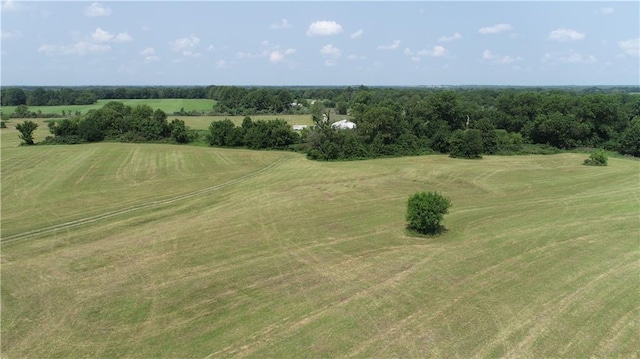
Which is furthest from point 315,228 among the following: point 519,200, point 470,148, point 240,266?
point 470,148

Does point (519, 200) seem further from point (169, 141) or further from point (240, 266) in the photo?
point (169, 141)

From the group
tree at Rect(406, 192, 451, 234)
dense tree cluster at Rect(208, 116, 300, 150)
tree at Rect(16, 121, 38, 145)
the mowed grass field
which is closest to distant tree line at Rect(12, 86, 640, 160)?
dense tree cluster at Rect(208, 116, 300, 150)

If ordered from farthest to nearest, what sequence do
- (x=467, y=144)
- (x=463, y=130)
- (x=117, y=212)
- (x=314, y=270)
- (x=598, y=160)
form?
(x=463, y=130) → (x=467, y=144) → (x=598, y=160) → (x=117, y=212) → (x=314, y=270)

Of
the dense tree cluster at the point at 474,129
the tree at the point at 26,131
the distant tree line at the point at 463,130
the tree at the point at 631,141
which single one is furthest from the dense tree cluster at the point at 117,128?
the tree at the point at 631,141

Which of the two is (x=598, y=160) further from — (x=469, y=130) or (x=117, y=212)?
(x=117, y=212)

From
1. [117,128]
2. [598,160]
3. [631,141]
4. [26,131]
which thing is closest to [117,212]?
[26,131]

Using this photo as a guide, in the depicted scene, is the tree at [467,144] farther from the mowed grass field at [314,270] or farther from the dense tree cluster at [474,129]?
the mowed grass field at [314,270]

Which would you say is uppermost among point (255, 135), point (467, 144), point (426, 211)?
point (255, 135)
